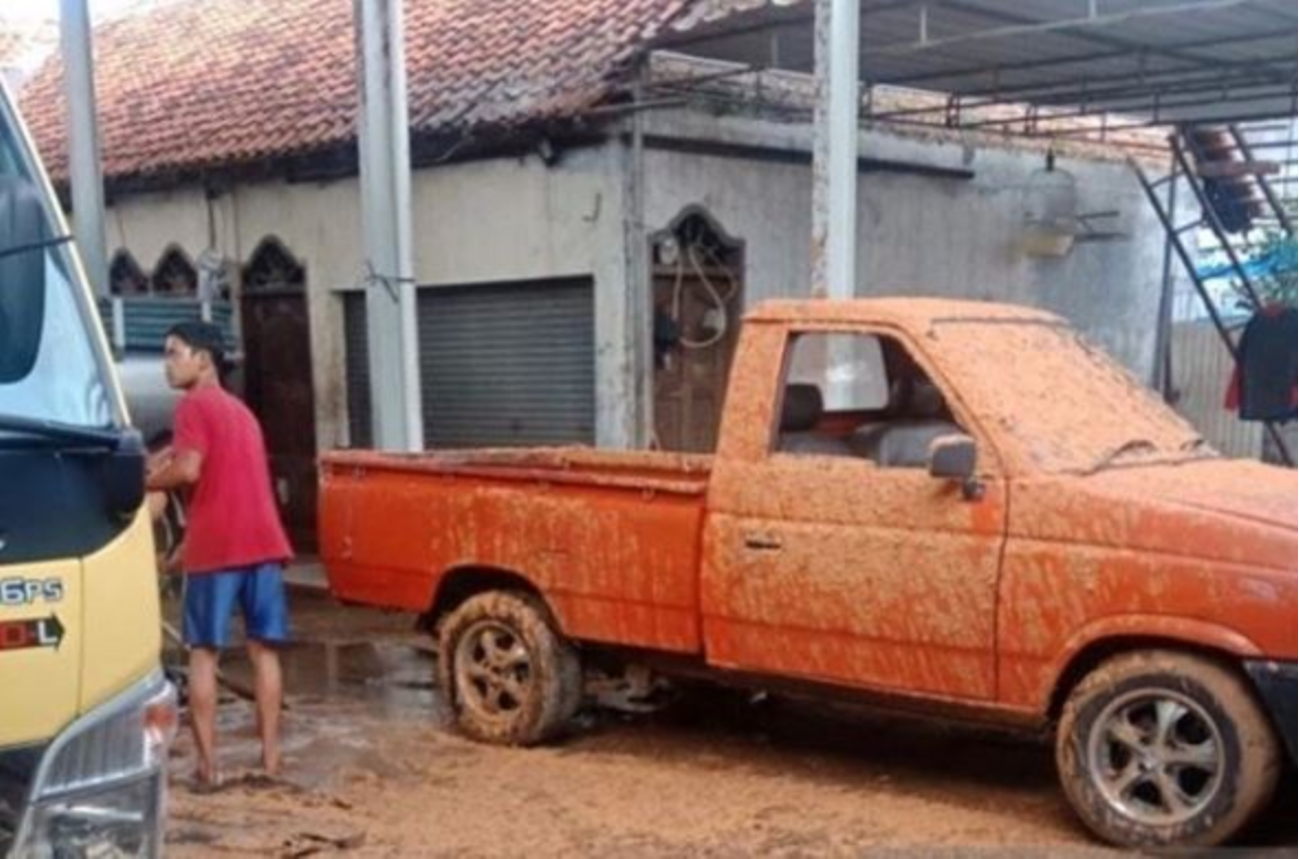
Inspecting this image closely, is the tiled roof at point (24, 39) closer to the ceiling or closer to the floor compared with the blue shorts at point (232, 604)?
closer to the ceiling

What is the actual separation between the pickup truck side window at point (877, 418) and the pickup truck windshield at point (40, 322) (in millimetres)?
3622

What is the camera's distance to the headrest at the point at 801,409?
21.1 ft

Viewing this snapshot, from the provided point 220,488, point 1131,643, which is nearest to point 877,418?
point 1131,643

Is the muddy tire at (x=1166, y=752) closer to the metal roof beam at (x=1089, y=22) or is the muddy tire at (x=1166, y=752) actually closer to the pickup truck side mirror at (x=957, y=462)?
the pickup truck side mirror at (x=957, y=462)

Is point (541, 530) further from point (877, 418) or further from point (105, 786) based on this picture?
point (105, 786)

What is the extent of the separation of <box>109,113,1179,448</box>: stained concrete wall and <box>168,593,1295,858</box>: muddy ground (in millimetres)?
4357

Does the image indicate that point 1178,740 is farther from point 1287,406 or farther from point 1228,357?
point 1228,357

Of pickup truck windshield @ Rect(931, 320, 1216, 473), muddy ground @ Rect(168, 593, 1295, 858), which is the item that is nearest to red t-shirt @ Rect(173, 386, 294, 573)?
muddy ground @ Rect(168, 593, 1295, 858)

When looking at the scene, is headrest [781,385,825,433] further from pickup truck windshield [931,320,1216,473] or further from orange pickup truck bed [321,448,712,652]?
pickup truck windshield [931,320,1216,473]

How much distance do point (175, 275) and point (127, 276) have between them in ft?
3.04

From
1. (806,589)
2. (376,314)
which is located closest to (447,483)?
(806,589)

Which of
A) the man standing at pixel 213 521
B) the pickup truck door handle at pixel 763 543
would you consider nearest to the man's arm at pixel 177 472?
the man standing at pixel 213 521

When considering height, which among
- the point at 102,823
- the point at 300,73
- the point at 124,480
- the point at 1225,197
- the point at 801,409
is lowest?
the point at 102,823

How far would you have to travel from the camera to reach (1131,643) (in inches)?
214
